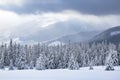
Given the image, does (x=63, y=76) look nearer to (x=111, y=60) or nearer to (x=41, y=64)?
(x=111, y=60)

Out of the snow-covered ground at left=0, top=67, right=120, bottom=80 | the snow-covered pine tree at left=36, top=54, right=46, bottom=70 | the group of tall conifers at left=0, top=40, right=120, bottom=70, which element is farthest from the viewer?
the group of tall conifers at left=0, top=40, right=120, bottom=70

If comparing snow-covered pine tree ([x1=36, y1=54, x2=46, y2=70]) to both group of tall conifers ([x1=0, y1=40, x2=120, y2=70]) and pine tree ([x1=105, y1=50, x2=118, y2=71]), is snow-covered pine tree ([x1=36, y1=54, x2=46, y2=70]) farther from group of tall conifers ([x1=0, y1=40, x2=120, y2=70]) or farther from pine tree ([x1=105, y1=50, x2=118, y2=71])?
pine tree ([x1=105, y1=50, x2=118, y2=71])

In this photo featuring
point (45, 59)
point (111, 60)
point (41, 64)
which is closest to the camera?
point (111, 60)

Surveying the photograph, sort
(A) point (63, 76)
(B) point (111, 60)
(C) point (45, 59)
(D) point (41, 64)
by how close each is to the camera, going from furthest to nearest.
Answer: (C) point (45, 59) → (D) point (41, 64) → (B) point (111, 60) → (A) point (63, 76)

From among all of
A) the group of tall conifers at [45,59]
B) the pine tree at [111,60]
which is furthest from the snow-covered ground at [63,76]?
the group of tall conifers at [45,59]

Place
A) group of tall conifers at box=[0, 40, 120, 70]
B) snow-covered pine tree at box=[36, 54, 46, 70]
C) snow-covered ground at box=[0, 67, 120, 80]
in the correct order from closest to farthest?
snow-covered ground at box=[0, 67, 120, 80]
snow-covered pine tree at box=[36, 54, 46, 70]
group of tall conifers at box=[0, 40, 120, 70]

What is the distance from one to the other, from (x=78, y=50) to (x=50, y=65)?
35.4m

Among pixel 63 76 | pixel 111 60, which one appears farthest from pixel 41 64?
pixel 63 76

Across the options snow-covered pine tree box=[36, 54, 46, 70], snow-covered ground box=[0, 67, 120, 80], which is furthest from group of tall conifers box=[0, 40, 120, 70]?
snow-covered ground box=[0, 67, 120, 80]

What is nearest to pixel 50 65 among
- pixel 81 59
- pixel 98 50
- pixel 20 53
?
pixel 20 53

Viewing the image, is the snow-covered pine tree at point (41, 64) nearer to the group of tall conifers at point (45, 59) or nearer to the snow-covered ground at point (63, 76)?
the group of tall conifers at point (45, 59)

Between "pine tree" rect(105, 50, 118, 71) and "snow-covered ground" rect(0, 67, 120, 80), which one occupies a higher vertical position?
"pine tree" rect(105, 50, 118, 71)

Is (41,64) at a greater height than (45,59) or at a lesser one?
lesser

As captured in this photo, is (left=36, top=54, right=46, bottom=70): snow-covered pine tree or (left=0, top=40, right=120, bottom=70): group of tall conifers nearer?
(left=36, top=54, right=46, bottom=70): snow-covered pine tree
